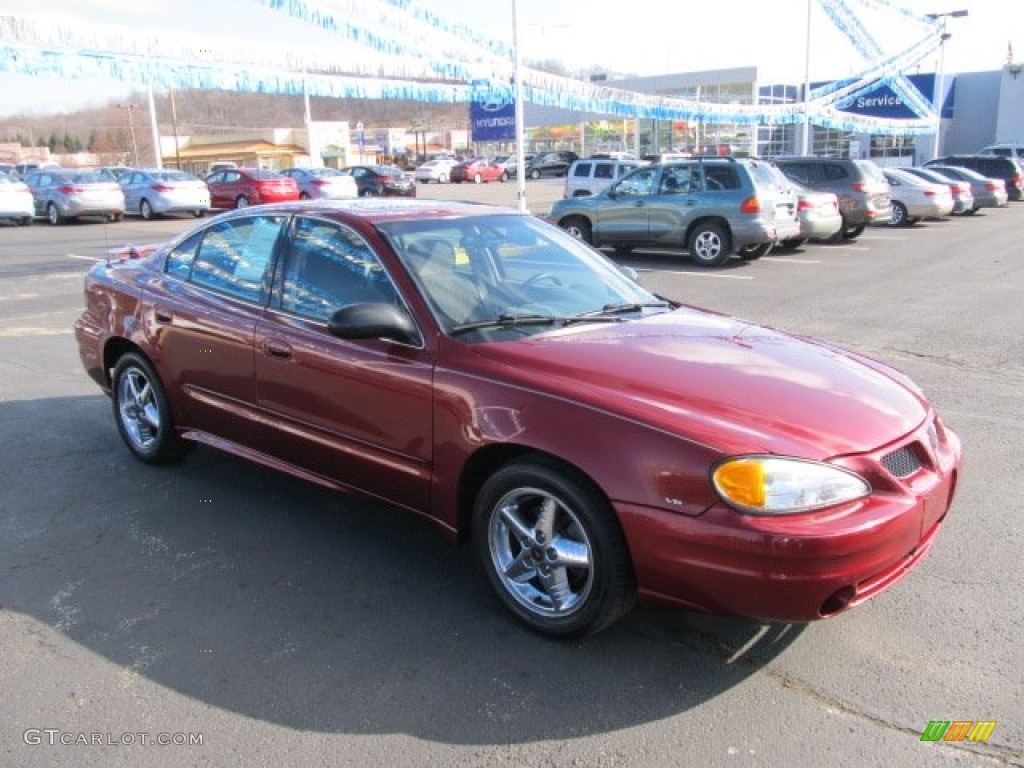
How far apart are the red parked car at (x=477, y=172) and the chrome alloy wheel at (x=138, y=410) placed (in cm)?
5218

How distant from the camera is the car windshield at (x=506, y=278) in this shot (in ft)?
12.4

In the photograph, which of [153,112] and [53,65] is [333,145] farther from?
[53,65]

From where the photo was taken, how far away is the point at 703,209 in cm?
1453

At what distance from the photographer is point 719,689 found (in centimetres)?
302

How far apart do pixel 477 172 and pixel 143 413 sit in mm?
52541

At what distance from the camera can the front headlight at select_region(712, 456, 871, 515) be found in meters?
2.82

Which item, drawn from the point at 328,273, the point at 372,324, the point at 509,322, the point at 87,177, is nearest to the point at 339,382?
the point at 372,324

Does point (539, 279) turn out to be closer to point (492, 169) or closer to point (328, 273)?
point (328, 273)

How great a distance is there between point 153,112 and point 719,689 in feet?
119

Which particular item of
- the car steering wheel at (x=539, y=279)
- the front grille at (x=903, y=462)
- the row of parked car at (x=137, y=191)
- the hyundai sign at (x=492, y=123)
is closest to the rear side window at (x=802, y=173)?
the row of parked car at (x=137, y=191)

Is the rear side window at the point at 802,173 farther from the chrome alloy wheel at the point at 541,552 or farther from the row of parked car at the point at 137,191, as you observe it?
the chrome alloy wheel at the point at 541,552

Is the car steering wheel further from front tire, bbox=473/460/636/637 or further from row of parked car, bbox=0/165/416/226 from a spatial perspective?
row of parked car, bbox=0/165/416/226

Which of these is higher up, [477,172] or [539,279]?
[477,172]

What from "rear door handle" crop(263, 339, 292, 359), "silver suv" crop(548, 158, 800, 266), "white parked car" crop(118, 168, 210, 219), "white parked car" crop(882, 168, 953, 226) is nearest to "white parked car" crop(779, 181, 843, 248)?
"silver suv" crop(548, 158, 800, 266)
